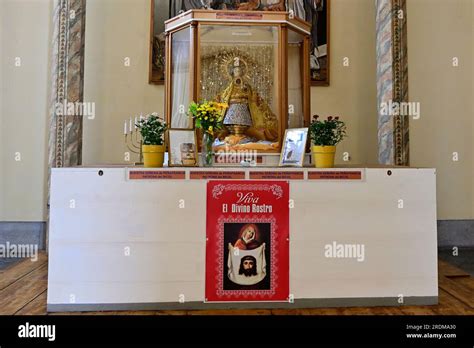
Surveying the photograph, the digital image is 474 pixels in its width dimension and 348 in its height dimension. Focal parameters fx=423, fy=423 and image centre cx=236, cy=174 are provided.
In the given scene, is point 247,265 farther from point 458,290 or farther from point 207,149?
point 458,290

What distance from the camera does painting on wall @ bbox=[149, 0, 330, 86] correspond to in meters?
6.71

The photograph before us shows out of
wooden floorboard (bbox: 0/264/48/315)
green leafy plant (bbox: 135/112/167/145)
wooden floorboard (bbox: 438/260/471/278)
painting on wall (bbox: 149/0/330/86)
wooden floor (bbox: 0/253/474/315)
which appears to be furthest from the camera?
painting on wall (bbox: 149/0/330/86)

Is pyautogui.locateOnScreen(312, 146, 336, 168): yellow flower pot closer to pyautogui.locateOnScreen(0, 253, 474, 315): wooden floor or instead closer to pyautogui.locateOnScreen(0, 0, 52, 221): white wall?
pyautogui.locateOnScreen(0, 253, 474, 315): wooden floor

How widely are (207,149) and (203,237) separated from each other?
3.40 feet

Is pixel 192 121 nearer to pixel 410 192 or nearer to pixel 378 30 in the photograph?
pixel 410 192

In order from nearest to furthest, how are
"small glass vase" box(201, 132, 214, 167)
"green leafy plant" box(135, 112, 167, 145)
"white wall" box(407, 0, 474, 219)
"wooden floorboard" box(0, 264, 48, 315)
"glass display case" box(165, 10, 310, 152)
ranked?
1. "wooden floorboard" box(0, 264, 48, 315)
2. "green leafy plant" box(135, 112, 167, 145)
3. "small glass vase" box(201, 132, 214, 167)
4. "glass display case" box(165, 10, 310, 152)
5. "white wall" box(407, 0, 474, 219)

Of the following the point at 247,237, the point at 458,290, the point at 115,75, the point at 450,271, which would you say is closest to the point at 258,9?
the point at 115,75

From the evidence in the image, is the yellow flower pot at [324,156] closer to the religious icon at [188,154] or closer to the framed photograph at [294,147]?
the framed photograph at [294,147]

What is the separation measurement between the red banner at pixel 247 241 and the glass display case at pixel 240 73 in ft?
3.98

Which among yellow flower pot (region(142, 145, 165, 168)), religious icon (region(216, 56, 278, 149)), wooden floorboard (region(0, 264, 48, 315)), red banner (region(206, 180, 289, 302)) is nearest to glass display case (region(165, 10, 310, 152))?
religious icon (region(216, 56, 278, 149))

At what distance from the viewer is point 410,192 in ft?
12.4

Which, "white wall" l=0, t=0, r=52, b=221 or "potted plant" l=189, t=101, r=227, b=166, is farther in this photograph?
"white wall" l=0, t=0, r=52, b=221

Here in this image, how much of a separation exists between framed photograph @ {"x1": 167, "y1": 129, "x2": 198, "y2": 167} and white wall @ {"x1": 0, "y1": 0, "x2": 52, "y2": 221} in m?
3.35

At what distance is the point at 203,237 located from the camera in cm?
366
